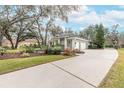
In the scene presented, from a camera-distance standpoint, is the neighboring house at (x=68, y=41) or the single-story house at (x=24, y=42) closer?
the single-story house at (x=24, y=42)

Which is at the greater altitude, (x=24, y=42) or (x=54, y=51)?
(x=24, y=42)

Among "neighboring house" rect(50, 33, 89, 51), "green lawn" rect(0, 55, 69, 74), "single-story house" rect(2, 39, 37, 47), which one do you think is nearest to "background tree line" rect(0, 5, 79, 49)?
"single-story house" rect(2, 39, 37, 47)

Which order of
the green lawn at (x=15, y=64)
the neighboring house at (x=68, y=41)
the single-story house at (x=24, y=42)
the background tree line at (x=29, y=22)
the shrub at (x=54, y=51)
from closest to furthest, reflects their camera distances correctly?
1. the green lawn at (x=15, y=64)
2. the background tree line at (x=29, y=22)
3. the shrub at (x=54, y=51)
4. the single-story house at (x=24, y=42)
5. the neighboring house at (x=68, y=41)

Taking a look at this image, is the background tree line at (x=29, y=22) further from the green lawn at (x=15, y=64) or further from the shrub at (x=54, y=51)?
the green lawn at (x=15, y=64)

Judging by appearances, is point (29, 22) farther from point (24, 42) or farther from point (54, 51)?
point (54, 51)

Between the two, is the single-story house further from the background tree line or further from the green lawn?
the green lawn

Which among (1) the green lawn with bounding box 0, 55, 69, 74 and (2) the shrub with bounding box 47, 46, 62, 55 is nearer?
(1) the green lawn with bounding box 0, 55, 69, 74

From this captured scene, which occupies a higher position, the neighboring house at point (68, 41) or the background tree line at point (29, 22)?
the background tree line at point (29, 22)

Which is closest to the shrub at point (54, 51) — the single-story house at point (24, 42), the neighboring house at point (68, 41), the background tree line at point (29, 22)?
the background tree line at point (29, 22)

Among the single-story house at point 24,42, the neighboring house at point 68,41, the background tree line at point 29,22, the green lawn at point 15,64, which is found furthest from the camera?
the neighboring house at point 68,41

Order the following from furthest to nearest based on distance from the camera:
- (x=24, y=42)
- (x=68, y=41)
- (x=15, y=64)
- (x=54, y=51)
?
(x=68, y=41) < (x=24, y=42) < (x=54, y=51) < (x=15, y=64)

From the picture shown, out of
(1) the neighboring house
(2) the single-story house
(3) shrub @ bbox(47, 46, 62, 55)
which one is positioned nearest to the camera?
(3) shrub @ bbox(47, 46, 62, 55)

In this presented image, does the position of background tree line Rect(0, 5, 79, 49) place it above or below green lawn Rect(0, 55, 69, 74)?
above

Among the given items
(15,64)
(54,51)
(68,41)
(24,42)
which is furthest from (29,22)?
(15,64)
